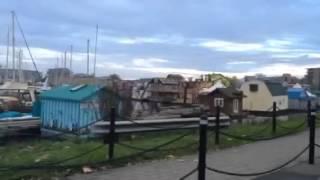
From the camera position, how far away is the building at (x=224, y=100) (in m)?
27.0

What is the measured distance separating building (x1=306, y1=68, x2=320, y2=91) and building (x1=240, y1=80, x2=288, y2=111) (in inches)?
836

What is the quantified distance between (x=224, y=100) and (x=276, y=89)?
25.0 feet

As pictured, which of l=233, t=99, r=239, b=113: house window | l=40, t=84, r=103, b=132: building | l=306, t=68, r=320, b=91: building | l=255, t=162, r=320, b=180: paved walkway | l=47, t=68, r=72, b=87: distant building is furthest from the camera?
l=47, t=68, r=72, b=87: distant building

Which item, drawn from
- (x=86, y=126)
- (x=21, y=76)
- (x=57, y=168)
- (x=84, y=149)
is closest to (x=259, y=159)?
(x=84, y=149)

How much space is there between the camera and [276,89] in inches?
1341

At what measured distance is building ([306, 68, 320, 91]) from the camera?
55250mm

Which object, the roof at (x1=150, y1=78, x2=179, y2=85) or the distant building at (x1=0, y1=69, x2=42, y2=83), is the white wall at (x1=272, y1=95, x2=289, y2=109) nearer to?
the roof at (x1=150, y1=78, x2=179, y2=85)

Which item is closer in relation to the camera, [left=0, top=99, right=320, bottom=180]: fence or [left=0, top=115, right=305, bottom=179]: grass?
[left=0, top=99, right=320, bottom=180]: fence

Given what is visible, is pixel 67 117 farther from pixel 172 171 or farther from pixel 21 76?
pixel 21 76

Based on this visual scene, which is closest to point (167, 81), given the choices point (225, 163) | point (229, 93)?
point (229, 93)

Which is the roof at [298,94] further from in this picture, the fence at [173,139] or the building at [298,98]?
the fence at [173,139]

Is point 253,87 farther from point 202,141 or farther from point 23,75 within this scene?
point 23,75

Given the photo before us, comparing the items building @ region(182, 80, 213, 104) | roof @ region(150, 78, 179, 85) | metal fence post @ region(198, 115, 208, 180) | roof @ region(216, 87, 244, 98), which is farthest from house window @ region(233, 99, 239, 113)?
metal fence post @ region(198, 115, 208, 180)

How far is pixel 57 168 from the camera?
10.5 metres
